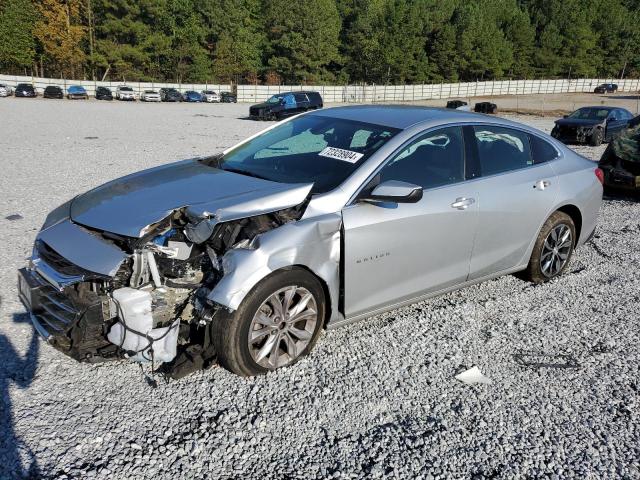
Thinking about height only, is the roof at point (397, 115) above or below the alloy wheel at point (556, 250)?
above

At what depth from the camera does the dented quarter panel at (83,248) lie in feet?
10.5

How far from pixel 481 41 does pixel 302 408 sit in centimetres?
9697

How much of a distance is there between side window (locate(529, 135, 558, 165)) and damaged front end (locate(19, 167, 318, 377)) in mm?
2576

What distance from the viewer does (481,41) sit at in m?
90.4

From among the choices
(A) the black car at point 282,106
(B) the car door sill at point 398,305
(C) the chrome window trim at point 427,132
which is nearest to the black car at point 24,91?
(A) the black car at point 282,106

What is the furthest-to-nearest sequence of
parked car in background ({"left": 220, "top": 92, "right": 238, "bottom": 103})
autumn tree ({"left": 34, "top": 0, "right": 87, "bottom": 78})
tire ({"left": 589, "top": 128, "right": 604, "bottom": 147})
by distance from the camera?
1. autumn tree ({"left": 34, "top": 0, "right": 87, "bottom": 78})
2. parked car in background ({"left": 220, "top": 92, "right": 238, "bottom": 103})
3. tire ({"left": 589, "top": 128, "right": 604, "bottom": 147})

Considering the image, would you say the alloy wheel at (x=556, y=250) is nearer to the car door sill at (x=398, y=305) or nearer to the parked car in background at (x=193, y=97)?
the car door sill at (x=398, y=305)

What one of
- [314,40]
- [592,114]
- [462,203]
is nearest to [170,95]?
[314,40]

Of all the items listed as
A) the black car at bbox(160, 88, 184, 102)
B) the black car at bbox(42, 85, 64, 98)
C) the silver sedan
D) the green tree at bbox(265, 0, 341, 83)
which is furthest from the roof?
the green tree at bbox(265, 0, 341, 83)

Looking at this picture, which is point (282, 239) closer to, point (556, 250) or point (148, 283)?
point (148, 283)

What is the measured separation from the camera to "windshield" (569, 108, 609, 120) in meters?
20.0

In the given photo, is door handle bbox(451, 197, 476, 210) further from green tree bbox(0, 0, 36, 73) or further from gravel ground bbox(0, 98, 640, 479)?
green tree bbox(0, 0, 36, 73)

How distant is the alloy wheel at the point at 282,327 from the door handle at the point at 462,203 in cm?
140

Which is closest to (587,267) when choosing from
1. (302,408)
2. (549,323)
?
(549,323)
